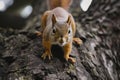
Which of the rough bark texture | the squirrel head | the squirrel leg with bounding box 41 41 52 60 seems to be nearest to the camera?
the rough bark texture

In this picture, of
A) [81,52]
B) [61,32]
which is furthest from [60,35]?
[81,52]

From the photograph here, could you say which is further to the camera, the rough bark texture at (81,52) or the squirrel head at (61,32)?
the squirrel head at (61,32)

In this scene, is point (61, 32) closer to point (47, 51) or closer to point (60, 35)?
point (60, 35)

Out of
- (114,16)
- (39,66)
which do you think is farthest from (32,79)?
(114,16)

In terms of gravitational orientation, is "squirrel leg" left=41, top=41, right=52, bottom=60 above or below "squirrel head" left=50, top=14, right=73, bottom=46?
below

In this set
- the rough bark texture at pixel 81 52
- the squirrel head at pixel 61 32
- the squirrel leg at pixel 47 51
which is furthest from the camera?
the squirrel head at pixel 61 32

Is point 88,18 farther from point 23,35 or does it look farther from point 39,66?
point 39,66
